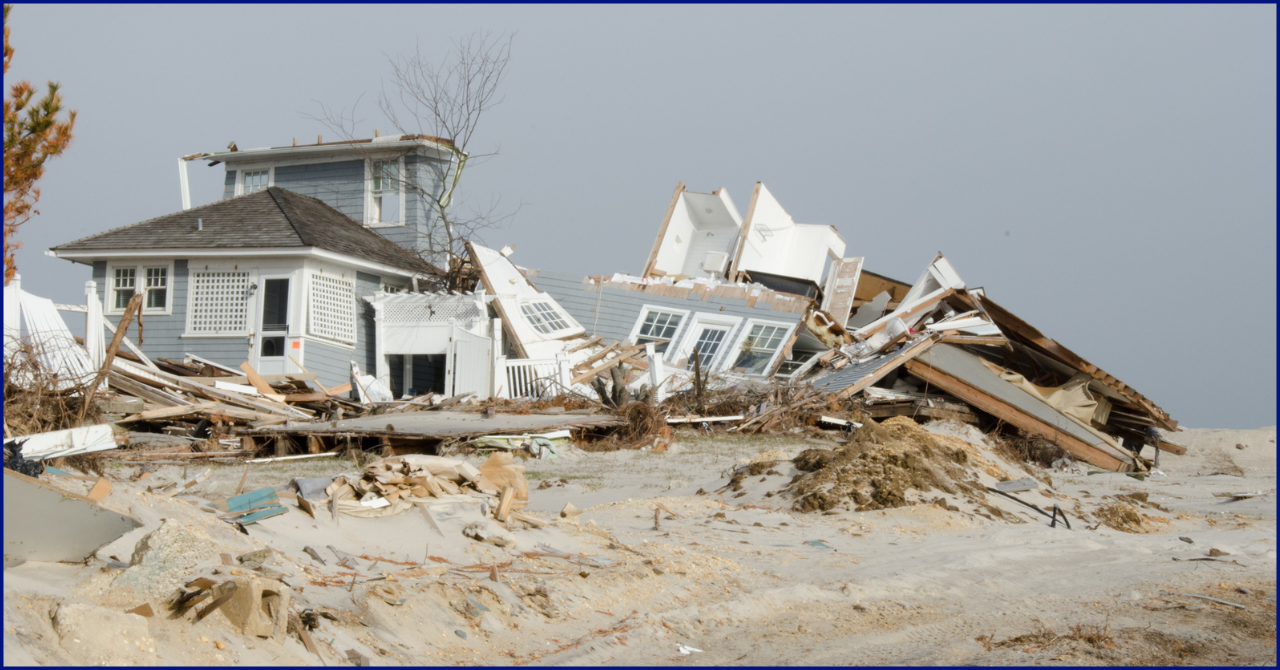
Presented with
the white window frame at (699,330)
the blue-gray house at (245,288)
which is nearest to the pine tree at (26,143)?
the blue-gray house at (245,288)

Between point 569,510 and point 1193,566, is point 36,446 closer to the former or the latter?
point 569,510

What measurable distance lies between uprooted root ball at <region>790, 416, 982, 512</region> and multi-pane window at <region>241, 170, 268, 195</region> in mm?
16929

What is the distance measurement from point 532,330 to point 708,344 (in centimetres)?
330

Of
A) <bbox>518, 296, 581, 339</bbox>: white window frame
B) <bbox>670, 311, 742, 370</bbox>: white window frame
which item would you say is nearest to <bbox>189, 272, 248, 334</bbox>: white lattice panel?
<bbox>518, 296, 581, 339</bbox>: white window frame

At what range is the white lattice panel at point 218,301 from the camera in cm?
1947

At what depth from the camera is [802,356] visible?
20875 millimetres

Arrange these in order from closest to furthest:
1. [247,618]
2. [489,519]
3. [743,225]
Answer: [247,618] → [489,519] → [743,225]

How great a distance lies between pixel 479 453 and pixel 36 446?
5.64 meters

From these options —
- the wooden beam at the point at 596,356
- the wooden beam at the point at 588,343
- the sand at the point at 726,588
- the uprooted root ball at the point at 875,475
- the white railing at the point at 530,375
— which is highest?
the wooden beam at the point at 588,343

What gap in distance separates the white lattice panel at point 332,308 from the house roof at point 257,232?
0.64 metres

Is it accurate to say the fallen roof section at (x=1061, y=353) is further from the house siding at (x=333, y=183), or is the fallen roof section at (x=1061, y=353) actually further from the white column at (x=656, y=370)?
the house siding at (x=333, y=183)

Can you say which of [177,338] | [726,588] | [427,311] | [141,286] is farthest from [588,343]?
[726,588]

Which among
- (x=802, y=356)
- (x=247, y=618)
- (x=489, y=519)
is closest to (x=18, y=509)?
(x=247, y=618)

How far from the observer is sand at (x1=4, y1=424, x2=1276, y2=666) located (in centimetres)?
507
